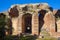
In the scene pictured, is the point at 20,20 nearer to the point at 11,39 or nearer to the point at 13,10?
the point at 13,10

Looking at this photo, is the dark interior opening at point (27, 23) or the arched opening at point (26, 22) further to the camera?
the dark interior opening at point (27, 23)

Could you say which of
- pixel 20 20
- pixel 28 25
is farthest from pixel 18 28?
pixel 28 25

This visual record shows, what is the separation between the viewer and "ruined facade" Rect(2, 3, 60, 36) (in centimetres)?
4309

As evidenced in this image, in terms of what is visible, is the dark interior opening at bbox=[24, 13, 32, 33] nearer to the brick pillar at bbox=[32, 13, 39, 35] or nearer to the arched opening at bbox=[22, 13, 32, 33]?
the arched opening at bbox=[22, 13, 32, 33]

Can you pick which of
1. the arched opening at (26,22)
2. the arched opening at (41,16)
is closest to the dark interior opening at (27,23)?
the arched opening at (26,22)

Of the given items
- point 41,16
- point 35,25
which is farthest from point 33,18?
point 41,16

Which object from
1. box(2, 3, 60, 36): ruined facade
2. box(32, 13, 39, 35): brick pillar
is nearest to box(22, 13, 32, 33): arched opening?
box(2, 3, 60, 36): ruined facade

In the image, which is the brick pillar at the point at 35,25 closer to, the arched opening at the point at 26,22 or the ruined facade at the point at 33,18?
the ruined facade at the point at 33,18

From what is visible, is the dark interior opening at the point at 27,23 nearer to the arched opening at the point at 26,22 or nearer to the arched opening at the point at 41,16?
the arched opening at the point at 26,22

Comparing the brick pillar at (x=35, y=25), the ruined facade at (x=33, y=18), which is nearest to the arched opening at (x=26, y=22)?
the ruined facade at (x=33, y=18)

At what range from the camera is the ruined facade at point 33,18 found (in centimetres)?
4309

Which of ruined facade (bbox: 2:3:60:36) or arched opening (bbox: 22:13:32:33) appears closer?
ruined facade (bbox: 2:3:60:36)

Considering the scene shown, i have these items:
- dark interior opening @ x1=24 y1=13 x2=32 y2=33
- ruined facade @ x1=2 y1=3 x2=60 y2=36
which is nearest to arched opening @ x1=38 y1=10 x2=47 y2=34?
ruined facade @ x1=2 y1=3 x2=60 y2=36

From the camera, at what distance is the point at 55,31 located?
42781mm
